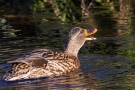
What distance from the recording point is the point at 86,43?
14156mm

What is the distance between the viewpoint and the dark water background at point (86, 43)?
419 inches

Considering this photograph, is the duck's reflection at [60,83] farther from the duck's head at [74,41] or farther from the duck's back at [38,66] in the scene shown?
the duck's head at [74,41]

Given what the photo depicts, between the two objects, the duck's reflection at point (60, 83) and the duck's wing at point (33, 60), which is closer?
the duck's reflection at point (60, 83)

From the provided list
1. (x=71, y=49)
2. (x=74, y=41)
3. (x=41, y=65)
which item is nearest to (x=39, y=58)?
(x=41, y=65)

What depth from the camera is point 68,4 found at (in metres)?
18.5

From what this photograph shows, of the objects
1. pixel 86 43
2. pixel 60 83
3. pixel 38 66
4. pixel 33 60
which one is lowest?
pixel 60 83

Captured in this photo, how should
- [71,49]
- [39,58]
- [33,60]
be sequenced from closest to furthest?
[33,60] → [39,58] → [71,49]

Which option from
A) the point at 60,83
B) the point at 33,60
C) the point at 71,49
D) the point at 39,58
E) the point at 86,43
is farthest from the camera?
the point at 86,43

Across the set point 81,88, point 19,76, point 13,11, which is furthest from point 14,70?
point 13,11

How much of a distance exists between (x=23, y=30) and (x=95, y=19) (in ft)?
7.13

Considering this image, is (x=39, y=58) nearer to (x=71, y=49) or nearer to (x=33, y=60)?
(x=33, y=60)

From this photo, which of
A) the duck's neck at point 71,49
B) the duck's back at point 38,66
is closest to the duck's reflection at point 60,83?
the duck's back at point 38,66

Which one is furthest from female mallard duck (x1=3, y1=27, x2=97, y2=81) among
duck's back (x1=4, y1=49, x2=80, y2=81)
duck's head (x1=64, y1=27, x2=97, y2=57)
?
duck's head (x1=64, y1=27, x2=97, y2=57)

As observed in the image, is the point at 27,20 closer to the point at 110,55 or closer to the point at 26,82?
the point at 110,55
